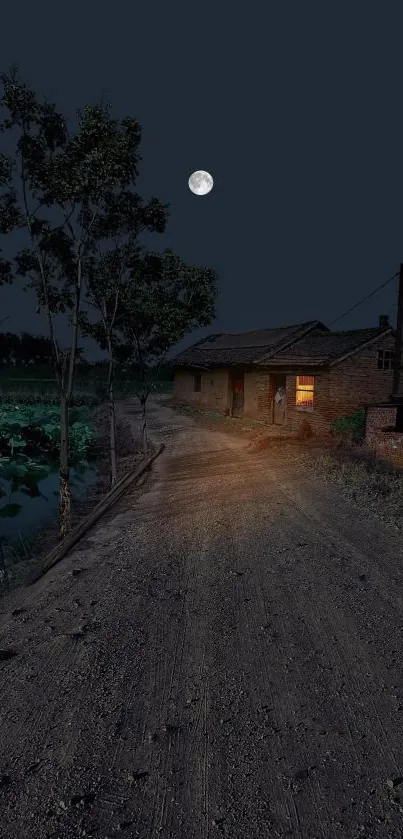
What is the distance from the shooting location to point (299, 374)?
2342 centimetres

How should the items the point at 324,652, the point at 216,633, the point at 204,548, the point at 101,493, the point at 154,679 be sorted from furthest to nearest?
the point at 101,493, the point at 204,548, the point at 216,633, the point at 324,652, the point at 154,679

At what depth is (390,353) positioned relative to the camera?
23.9 meters

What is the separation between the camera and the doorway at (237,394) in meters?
28.4

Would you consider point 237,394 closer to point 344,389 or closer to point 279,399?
point 279,399

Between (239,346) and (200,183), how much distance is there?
34.0 feet

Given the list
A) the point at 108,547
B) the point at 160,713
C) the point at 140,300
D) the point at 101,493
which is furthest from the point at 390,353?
the point at 160,713

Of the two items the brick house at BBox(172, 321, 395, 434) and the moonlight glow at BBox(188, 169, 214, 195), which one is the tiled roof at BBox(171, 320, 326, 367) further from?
the moonlight glow at BBox(188, 169, 214, 195)

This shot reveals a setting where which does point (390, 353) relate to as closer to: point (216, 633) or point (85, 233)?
point (85, 233)

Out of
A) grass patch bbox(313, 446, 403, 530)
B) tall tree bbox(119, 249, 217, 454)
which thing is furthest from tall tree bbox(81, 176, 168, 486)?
grass patch bbox(313, 446, 403, 530)

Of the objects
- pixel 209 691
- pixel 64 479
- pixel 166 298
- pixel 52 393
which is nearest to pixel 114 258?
pixel 166 298

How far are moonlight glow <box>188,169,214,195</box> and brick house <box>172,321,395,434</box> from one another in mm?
8784

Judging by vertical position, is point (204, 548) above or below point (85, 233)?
below

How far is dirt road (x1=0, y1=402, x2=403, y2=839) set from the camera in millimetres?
3227

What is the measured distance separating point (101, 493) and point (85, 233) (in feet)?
25.8
